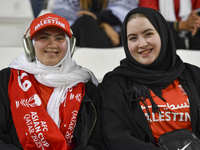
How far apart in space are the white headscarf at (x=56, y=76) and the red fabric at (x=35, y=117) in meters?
0.03

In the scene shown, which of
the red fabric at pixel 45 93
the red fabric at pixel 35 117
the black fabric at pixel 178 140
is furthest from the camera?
the red fabric at pixel 45 93

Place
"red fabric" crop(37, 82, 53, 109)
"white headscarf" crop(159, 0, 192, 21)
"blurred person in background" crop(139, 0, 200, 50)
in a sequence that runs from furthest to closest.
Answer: "white headscarf" crop(159, 0, 192, 21), "blurred person in background" crop(139, 0, 200, 50), "red fabric" crop(37, 82, 53, 109)

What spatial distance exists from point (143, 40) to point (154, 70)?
6.7 inches

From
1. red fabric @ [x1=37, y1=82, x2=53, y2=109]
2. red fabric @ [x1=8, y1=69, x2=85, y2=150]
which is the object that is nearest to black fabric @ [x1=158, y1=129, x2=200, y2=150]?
red fabric @ [x1=8, y1=69, x2=85, y2=150]

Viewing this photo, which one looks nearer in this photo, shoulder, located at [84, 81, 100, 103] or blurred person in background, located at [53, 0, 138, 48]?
shoulder, located at [84, 81, 100, 103]

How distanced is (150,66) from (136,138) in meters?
0.37

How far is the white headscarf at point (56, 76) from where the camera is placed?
4.13 ft

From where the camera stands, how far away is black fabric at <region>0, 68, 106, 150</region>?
119cm

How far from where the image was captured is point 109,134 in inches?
46.7

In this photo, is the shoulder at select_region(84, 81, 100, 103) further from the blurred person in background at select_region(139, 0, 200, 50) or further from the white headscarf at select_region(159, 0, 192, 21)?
the white headscarf at select_region(159, 0, 192, 21)

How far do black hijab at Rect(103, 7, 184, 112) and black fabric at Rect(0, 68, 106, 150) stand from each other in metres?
0.20

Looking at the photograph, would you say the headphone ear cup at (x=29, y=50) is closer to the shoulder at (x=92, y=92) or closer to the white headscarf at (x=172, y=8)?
the shoulder at (x=92, y=92)

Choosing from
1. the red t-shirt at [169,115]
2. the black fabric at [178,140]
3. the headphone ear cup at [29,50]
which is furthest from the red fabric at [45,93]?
the black fabric at [178,140]

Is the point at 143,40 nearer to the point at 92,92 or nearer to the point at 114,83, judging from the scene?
the point at 114,83
